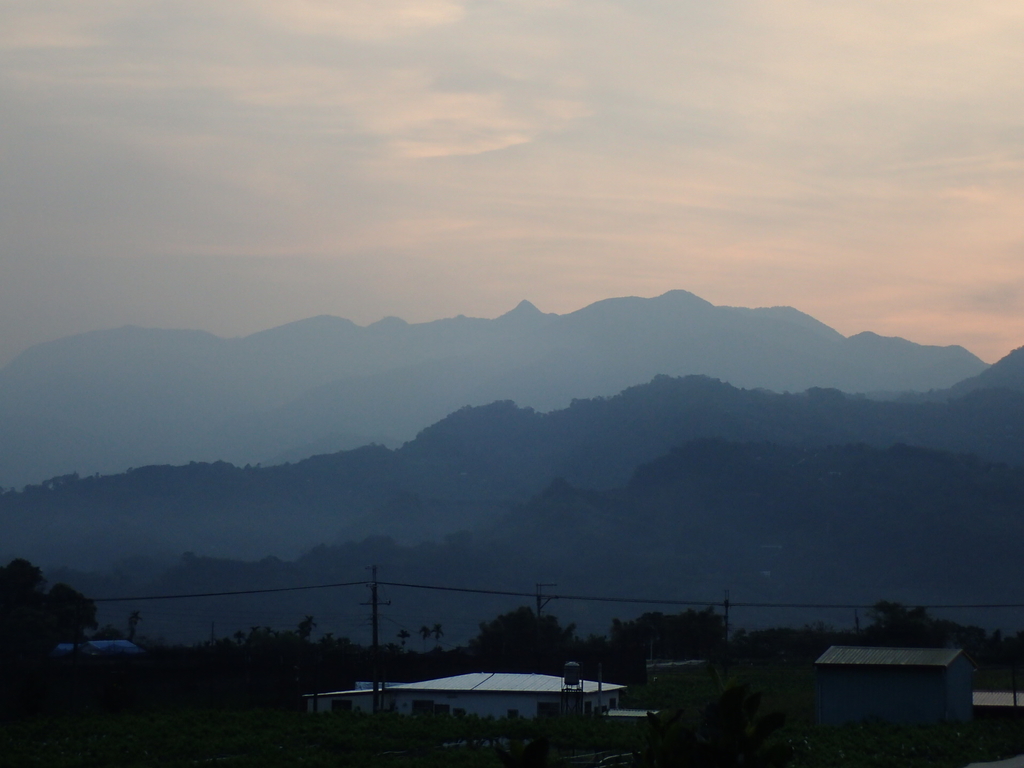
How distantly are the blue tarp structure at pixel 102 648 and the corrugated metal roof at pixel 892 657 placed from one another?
141 ft

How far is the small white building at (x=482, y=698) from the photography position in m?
34.3

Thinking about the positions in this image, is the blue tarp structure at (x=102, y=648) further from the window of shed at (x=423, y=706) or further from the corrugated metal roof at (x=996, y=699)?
the corrugated metal roof at (x=996, y=699)

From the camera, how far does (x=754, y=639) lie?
76.1 metres

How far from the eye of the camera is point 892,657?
31.1 meters

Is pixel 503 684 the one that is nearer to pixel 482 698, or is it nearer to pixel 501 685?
pixel 501 685

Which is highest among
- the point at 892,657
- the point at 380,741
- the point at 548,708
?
the point at 892,657

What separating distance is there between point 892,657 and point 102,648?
5492cm

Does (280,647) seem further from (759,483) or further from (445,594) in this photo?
(759,483)

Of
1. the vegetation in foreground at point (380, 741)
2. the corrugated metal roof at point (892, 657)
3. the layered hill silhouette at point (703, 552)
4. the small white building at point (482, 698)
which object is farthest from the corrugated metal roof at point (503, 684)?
the layered hill silhouette at point (703, 552)

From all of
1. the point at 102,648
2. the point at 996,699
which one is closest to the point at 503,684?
the point at 996,699

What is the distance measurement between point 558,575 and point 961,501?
62.3 metres

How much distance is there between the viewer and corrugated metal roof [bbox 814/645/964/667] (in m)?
30.4

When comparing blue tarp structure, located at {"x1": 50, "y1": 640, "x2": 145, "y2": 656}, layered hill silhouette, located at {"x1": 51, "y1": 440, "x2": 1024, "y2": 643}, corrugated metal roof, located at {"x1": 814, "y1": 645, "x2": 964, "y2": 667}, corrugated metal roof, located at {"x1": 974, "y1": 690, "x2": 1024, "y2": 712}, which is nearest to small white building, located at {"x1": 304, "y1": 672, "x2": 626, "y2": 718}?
corrugated metal roof, located at {"x1": 814, "y1": 645, "x2": 964, "y2": 667}

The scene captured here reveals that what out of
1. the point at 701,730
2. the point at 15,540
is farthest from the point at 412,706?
the point at 15,540
